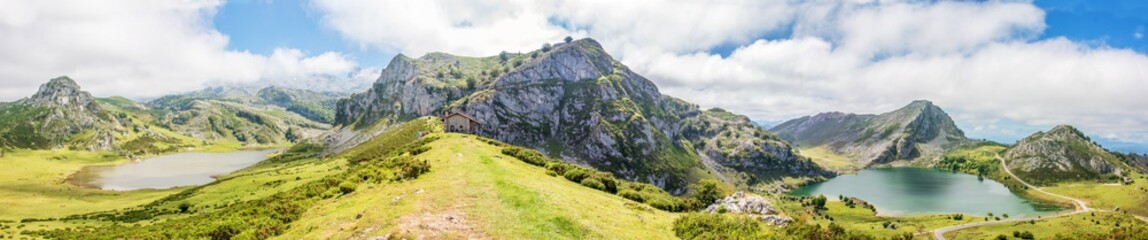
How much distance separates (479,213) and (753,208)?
28452 millimetres

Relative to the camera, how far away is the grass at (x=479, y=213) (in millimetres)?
30828

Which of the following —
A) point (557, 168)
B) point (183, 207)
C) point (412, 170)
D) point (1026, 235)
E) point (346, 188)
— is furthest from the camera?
point (1026, 235)

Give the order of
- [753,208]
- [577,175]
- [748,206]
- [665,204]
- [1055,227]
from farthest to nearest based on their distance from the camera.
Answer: [1055,227]
[577,175]
[665,204]
[748,206]
[753,208]

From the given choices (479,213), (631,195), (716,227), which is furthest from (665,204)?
(479,213)

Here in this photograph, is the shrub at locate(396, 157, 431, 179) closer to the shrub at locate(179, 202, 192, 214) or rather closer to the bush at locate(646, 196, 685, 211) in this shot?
the bush at locate(646, 196, 685, 211)

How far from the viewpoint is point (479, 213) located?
34.3 m

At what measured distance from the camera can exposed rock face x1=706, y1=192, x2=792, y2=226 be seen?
43750 millimetres

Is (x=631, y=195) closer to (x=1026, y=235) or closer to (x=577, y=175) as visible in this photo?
(x=577, y=175)

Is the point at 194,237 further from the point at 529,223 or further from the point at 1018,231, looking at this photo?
the point at 1018,231

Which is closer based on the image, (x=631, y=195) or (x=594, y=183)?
(x=631, y=195)

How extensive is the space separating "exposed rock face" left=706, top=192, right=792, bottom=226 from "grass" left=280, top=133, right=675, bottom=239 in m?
7.64

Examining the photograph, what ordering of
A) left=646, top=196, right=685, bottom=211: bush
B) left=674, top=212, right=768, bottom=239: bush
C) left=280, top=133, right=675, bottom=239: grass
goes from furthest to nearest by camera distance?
1. left=646, top=196, right=685, bottom=211: bush
2. left=674, top=212, right=768, bottom=239: bush
3. left=280, top=133, right=675, bottom=239: grass

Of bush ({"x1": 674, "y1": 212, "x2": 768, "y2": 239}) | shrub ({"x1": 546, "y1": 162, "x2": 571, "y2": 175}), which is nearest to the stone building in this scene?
shrub ({"x1": 546, "y1": 162, "x2": 571, "y2": 175})

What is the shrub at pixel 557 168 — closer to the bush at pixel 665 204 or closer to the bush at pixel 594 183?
the bush at pixel 594 183
